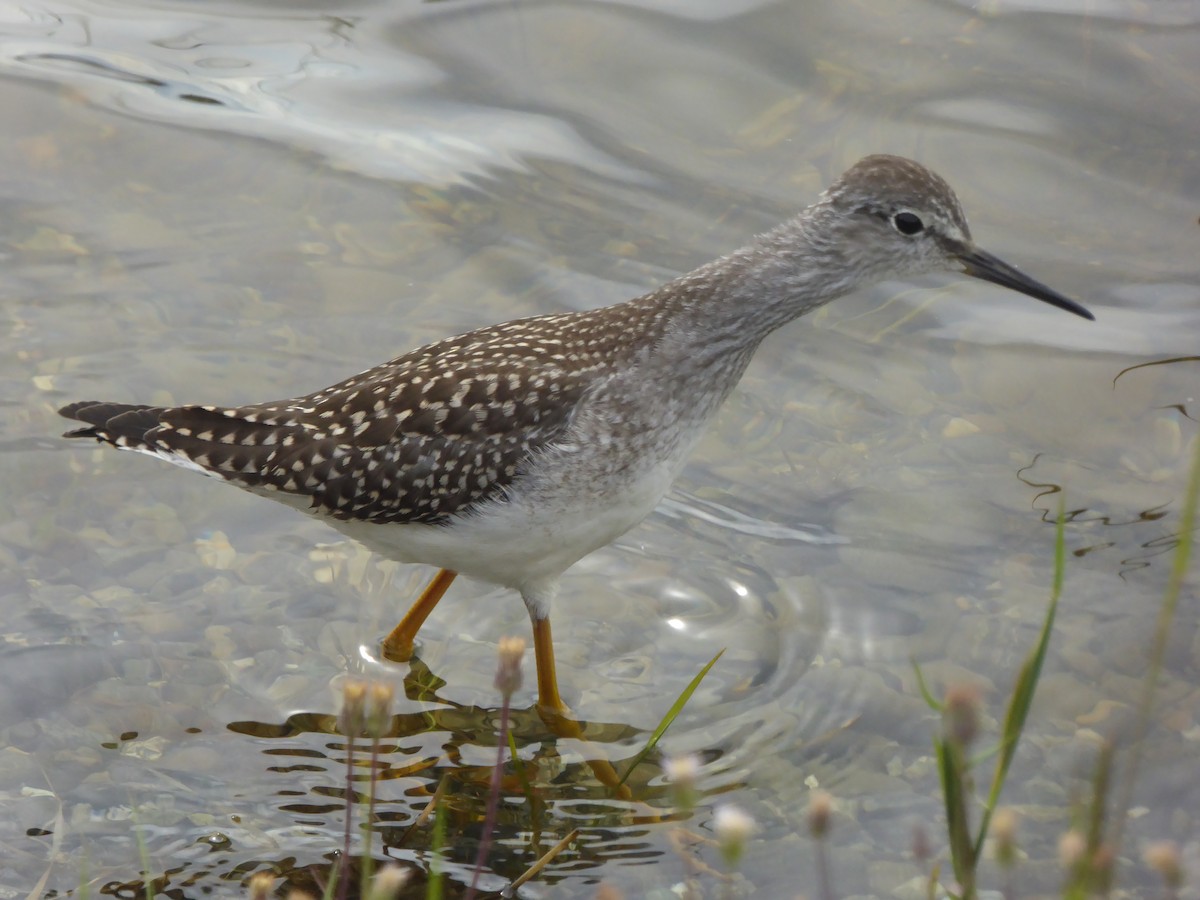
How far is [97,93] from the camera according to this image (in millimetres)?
10117

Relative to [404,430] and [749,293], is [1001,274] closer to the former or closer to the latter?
[749,293]

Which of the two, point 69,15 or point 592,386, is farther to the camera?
point 69,15

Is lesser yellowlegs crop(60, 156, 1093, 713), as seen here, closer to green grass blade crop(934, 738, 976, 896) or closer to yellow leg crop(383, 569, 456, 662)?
yellow leg crop(383, 569, 456, 662)

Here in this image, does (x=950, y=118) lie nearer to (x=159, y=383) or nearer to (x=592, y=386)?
(x=592, y=386)

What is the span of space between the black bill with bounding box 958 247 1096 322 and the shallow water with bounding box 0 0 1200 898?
5.06ft

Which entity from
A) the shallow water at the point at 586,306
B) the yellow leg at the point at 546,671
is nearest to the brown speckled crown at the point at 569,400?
the yellow leg at the point at 546,671

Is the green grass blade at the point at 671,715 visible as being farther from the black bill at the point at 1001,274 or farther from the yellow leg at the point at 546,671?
the black bill at the point at 1001,274

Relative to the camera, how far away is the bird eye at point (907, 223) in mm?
6281

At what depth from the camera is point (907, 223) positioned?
20.7 ft

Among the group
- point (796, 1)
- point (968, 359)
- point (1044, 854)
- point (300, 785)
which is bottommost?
point (300, 785)

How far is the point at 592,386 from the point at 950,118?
5009mm

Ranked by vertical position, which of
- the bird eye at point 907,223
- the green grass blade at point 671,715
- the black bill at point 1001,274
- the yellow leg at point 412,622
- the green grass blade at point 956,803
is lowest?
the yellow leg at point 412,622

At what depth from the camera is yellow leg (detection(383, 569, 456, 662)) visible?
692cm

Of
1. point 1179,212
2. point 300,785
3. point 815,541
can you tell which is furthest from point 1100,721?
point 1179,212
